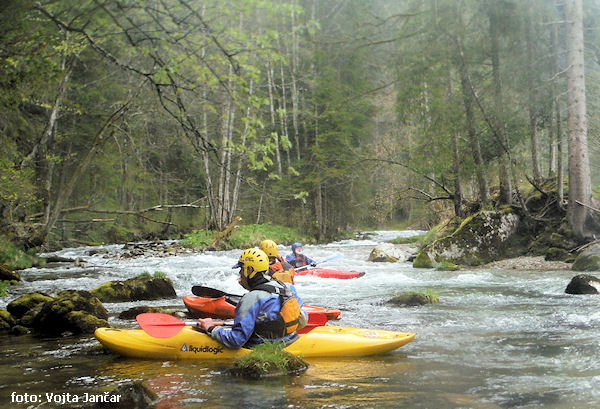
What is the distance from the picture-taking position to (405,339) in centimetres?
455

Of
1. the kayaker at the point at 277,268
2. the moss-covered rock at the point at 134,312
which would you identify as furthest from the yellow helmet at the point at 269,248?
the moss-covered rock at the point at 134,312

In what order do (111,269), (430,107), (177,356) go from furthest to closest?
(430,107)
(111,269)
(177,356)

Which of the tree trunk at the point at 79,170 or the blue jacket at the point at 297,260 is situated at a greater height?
the tree trunk at the point at 79,170

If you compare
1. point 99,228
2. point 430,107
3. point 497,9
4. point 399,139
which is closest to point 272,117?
point 399,139

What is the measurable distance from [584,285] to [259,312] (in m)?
5.34

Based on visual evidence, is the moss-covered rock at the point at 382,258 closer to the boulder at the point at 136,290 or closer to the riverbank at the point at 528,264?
the riverbank at the point at 528,264

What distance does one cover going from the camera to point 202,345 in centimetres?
451

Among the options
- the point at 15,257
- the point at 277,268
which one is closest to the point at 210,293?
the point at 277,268

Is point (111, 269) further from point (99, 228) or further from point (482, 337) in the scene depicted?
point (99, 228)

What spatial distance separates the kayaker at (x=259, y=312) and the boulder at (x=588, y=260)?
292 inches

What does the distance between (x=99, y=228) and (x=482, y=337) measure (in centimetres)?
1914

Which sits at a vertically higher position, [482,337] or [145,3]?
[145,3]

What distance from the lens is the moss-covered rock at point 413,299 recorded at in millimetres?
7098

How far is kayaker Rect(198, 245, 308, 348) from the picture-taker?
168 inches
